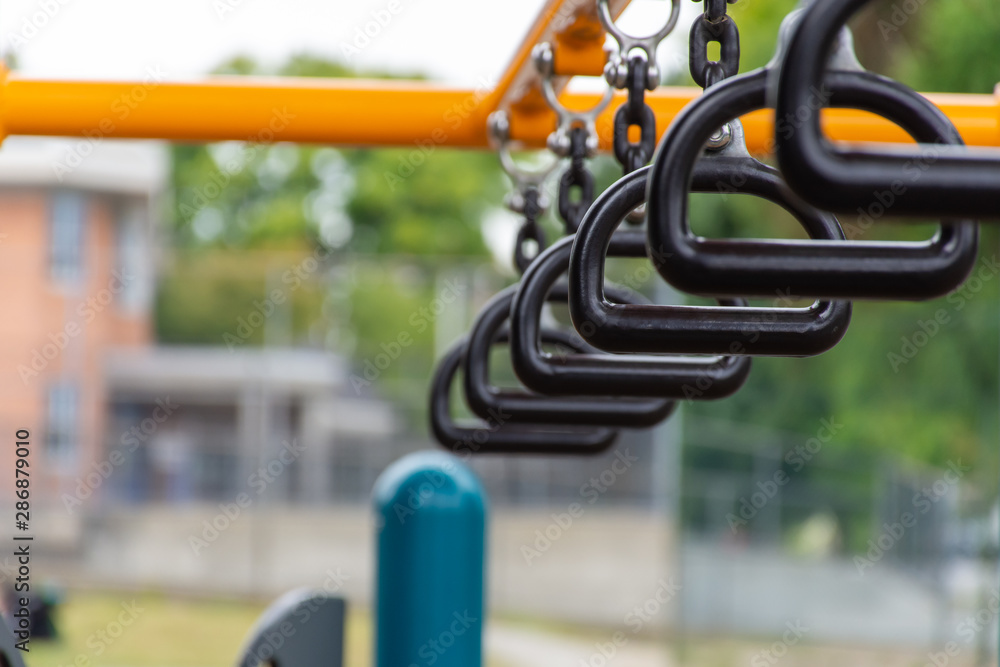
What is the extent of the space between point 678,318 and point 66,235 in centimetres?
1045

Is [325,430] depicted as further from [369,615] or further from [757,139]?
[757,139]

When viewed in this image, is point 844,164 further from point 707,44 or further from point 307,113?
point 307,113

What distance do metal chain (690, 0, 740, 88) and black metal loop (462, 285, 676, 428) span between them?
0.41m

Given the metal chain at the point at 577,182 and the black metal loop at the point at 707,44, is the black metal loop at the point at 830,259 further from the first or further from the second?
the metal chain at the point at 577,182

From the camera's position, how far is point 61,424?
8820 millimetres

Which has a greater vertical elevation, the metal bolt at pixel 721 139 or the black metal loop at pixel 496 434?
the metal bolt at pixel 721 139

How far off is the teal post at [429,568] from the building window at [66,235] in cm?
900

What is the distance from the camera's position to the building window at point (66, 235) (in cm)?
973

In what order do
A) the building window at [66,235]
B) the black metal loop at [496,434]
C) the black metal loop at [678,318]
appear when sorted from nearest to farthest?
the black metal loop at [678,318], the black metal loop at [496,434], the building window at [66,235]

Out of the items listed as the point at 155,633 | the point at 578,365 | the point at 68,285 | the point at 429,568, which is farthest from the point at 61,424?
the point at 578,365

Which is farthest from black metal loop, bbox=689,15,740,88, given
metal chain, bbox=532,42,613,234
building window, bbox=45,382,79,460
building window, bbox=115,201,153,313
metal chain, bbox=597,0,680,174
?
building window, bbox=115,201,153,313

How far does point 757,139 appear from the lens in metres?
1.28

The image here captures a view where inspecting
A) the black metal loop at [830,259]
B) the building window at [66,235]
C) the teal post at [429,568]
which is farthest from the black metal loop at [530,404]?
the building window at [66,235]

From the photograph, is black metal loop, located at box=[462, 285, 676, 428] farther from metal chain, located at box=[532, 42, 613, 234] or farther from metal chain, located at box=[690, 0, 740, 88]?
metal chain, located at box=[690, 0, 740, 88]
